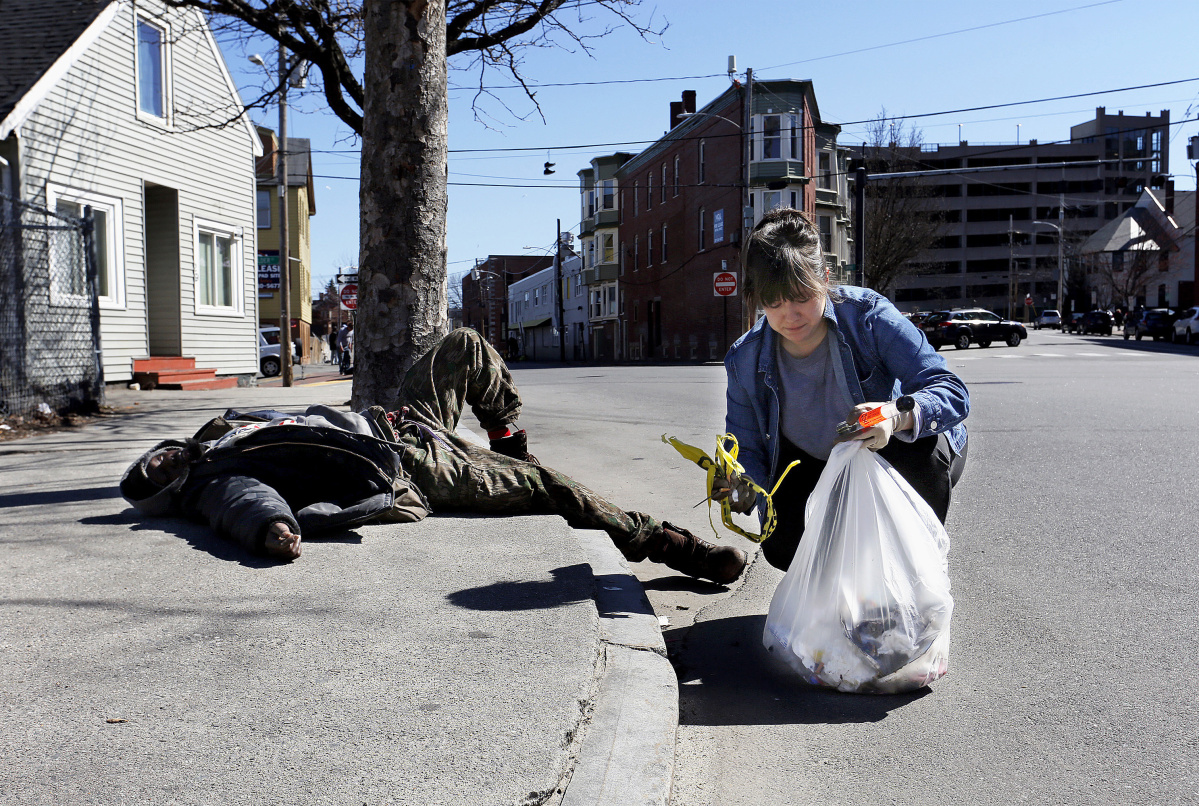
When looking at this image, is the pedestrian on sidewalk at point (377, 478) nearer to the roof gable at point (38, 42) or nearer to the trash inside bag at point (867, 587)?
the trash inside bag at point (867, 587)

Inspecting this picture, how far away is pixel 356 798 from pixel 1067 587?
353cm

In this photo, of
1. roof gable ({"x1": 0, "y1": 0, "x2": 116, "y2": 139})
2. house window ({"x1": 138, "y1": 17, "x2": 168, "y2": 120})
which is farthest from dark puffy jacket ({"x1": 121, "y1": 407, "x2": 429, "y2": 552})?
house window ({"x1": 138, "y1": 17, "x2": 168, "y2": 120})

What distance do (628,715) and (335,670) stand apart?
86cm

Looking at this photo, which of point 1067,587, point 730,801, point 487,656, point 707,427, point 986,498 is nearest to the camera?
point 730,801

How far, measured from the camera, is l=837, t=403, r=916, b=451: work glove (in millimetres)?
2908

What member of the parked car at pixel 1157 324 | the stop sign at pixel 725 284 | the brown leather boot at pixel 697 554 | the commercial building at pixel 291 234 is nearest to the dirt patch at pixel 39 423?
the brown leather boot at pixel 697 554

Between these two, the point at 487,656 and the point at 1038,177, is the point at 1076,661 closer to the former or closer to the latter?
the point at 487,656

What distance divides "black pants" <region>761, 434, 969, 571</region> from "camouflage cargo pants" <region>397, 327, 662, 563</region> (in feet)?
2.60

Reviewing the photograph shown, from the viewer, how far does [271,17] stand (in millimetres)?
9875

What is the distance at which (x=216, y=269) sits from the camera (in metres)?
19.2

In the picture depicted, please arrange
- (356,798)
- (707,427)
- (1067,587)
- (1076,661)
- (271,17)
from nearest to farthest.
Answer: (356,798) → (1076,661) → (1067,587) → (271,17) → (707,427)

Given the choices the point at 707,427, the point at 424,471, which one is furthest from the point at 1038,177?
the point at 424,471

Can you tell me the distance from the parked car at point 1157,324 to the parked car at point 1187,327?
191 cm

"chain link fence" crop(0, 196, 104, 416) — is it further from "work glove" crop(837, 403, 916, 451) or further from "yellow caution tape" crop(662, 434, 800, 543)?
"work glove" crop(837, 403, 916, 451)
